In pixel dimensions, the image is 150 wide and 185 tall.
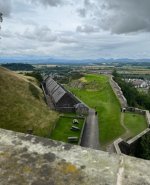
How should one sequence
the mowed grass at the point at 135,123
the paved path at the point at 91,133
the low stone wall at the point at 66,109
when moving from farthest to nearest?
the low stone wall at the point at 66,109, the mowed grass at the point at 135,123, the paved path at the point at 91,133

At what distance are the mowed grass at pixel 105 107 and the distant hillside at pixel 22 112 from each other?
5595mm

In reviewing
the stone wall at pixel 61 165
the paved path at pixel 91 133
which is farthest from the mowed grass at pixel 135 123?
the stone wall at pixel 61 165

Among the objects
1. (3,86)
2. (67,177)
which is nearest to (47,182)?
(67,177)

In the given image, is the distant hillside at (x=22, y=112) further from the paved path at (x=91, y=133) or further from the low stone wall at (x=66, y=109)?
the paved path at (x=91, y=133)

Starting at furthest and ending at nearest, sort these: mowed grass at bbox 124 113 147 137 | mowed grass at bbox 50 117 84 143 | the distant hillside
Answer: mowed grass at bbox 124 113 147 137 → the distant hillside → mowed grass at bbox 50 117 84 143

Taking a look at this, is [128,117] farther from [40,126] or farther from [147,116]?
[40,126]

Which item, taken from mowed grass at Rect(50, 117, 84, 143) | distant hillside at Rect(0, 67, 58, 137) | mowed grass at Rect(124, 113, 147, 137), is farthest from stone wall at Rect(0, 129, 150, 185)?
mowed grass at Rect(124, 113, 147, 137)

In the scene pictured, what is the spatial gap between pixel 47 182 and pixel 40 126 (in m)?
26.7

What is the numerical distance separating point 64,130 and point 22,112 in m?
5.88

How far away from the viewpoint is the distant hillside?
92.1 feet

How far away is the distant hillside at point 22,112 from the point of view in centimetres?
2806

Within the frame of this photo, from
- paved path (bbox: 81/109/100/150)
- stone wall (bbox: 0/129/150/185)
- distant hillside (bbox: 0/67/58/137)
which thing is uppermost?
stone wall (bbox: 0/129/150/185)

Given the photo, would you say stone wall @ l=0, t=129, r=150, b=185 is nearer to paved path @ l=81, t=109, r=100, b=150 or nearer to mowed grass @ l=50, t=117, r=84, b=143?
paved path @ l=81, t=109, r=100, b=150

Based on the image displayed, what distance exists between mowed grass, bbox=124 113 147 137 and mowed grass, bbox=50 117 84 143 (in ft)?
17.4
